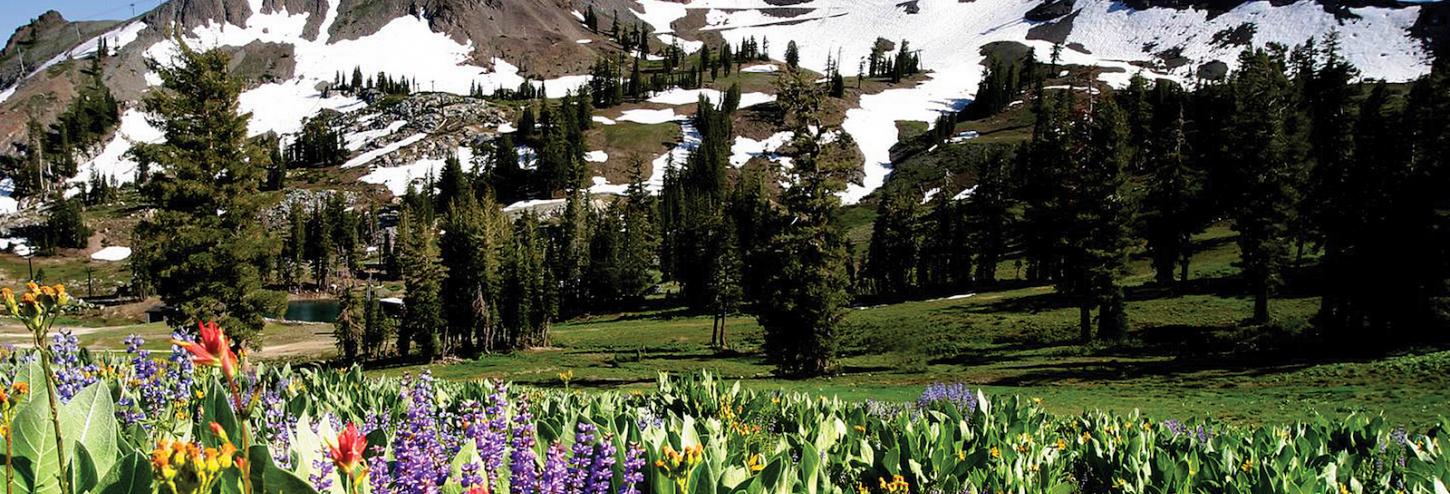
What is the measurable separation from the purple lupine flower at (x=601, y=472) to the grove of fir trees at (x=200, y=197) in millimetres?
28345

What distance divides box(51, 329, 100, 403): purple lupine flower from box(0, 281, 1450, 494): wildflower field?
0.07 feet

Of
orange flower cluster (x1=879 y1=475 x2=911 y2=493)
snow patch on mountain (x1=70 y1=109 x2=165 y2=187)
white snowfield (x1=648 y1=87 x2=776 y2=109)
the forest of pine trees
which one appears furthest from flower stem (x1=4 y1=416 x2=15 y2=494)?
snow patch on mountain (x1=70 y1=109 x2=165 y2=187)

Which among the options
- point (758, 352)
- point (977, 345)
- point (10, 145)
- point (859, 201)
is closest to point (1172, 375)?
point (977, 345)

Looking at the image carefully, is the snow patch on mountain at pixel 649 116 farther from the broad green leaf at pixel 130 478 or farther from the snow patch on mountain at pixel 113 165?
the broad green leaf at pixel 130 478

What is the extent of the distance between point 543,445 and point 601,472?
0.94 meters

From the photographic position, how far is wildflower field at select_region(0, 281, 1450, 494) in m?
1.67

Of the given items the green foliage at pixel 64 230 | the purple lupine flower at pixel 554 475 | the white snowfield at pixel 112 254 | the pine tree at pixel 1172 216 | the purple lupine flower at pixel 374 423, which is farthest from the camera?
the white snowfield at pixel 112 254

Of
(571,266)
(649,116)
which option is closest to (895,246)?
(571,266)

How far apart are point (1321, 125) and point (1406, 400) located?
65743 mm

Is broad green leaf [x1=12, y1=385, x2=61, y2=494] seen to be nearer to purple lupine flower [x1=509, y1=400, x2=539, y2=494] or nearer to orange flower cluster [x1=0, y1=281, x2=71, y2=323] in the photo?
orange flower cluster [x1=0, y1=281, x2=71, y2=323]

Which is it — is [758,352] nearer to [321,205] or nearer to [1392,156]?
[1392,156]

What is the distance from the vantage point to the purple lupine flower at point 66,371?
12.7 ft

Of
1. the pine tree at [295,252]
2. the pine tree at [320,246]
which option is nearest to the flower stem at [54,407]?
the pine tree at [320,246]

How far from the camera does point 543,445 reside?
3480 mm
